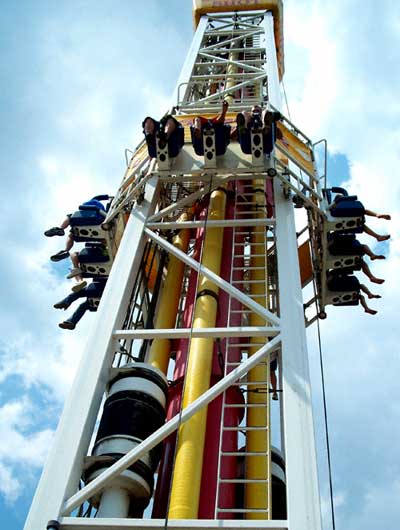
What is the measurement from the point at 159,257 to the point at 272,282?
245 cm

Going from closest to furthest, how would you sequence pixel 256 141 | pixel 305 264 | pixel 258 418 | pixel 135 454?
pixel 135 454 → pixel 258 418 → pixel 256 141 → pixel 305 264

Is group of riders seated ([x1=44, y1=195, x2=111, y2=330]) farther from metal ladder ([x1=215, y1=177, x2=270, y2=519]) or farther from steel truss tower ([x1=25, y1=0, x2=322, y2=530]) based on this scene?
metal ladder ([x1=215, y1=177, x2=270, y2=519])

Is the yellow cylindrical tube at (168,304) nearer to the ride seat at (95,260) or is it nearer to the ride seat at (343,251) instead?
the ride seat at (95,260)

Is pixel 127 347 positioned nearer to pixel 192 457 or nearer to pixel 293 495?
pixel 192 457

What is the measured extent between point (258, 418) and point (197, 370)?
1254 mm

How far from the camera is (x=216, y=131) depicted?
10.6 m

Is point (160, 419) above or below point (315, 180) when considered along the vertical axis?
below

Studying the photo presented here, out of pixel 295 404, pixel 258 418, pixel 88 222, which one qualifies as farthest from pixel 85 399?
pixel 88 222

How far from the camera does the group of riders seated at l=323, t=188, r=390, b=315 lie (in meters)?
11.0

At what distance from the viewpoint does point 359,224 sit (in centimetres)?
1112

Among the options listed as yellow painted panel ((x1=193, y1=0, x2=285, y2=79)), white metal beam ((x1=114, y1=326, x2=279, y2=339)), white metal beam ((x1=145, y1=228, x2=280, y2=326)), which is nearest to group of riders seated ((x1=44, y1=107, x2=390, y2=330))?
white metal beam ((x1=145, y1=228, x2=280, y2=326))

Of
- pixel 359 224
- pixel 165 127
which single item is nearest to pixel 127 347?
pixel 165 127

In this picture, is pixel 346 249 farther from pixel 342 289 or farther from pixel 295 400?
pixel 295 400

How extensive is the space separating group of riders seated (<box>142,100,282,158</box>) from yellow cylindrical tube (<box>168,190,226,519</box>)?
5.01 ft
